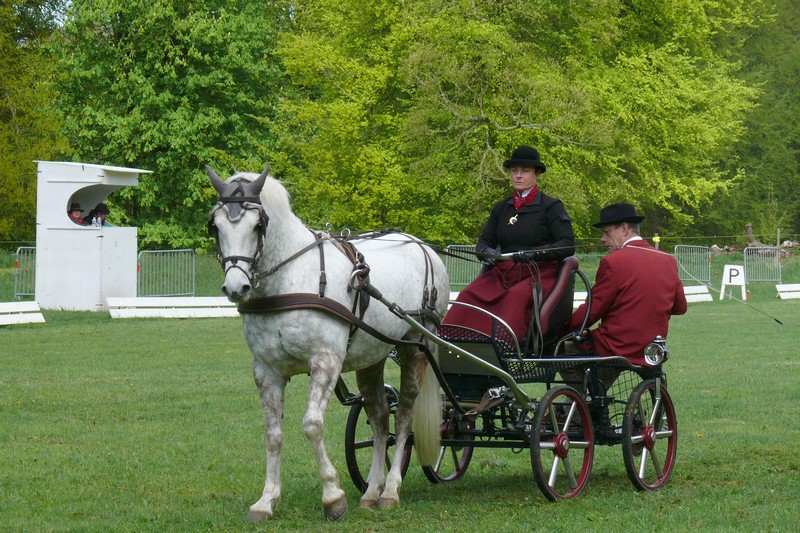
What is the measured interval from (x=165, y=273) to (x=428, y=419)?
20977mm

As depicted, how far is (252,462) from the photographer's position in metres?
9.04

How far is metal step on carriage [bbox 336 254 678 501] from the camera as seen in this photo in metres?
7.56

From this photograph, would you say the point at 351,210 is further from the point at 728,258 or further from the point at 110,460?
the point at 110,460

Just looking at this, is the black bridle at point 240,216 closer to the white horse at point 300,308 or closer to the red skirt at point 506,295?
the white horse at point 300,308

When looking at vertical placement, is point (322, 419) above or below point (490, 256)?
below

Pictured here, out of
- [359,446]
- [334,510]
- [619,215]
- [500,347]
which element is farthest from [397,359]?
[619,215]

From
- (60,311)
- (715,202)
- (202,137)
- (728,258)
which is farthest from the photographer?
(715,202)

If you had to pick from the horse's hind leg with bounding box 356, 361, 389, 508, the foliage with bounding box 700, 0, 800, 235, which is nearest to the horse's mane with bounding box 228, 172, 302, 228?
the horse's hind leg with bounding box 356, 361, 389, 508

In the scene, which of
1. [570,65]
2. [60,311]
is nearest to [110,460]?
[60,311]

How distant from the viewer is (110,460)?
9.07m

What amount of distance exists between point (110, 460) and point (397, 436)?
2.57 metres

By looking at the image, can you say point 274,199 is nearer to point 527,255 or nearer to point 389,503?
point 527,255

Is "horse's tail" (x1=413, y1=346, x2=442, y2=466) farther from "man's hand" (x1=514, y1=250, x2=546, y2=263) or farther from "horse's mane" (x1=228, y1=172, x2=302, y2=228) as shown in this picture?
"horse's mane" (x1=228, y1=172, x2=302, y2=228)

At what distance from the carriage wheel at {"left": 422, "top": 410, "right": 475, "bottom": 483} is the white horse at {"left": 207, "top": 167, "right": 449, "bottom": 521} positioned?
0.74 feet
